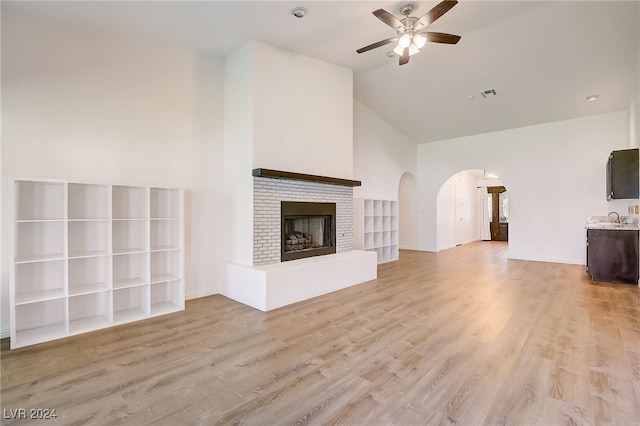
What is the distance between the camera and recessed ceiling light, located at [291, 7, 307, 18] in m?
3.46

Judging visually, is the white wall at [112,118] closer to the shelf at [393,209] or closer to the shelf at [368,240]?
the shelf at [368,240]

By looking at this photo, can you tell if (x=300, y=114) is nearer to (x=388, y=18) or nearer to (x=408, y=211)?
(x=388, y=18)

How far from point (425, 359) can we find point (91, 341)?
3057 mm

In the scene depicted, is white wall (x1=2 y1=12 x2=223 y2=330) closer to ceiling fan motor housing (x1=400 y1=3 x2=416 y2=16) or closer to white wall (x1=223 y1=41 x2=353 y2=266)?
white wall (x1=223 y1=41 x2=353 y2=266)

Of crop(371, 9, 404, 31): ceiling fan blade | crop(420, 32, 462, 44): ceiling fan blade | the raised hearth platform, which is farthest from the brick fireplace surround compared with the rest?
crop(420, 32, 462, 44): ceiling fan blade

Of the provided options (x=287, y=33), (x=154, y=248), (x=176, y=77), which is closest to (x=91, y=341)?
(x=154, y=248)

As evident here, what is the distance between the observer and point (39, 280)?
10.1ft

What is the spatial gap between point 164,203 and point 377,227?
4644 mm

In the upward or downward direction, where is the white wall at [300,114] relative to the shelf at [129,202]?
upward

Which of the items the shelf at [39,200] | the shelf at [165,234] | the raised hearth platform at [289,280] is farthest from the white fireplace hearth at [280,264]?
the shelf at [39,200]

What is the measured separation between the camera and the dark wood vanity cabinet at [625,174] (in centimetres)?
509

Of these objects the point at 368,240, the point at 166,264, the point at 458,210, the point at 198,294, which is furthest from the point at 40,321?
the point at 458,210

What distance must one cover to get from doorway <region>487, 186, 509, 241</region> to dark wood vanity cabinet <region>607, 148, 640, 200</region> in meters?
7.02

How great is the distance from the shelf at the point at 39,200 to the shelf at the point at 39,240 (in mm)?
98
